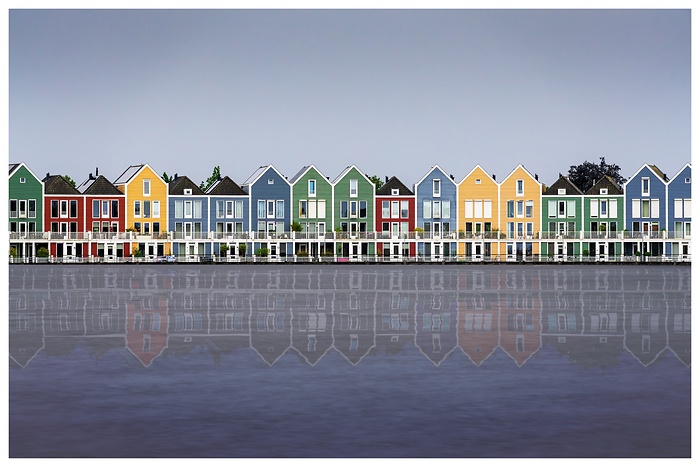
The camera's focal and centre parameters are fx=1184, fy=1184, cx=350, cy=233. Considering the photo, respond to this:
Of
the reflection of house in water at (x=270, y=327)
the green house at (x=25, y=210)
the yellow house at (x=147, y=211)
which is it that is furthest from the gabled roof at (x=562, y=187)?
the reflection of house in water at (x=270, y=327)

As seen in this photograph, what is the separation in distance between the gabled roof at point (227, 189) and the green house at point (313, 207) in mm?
5581

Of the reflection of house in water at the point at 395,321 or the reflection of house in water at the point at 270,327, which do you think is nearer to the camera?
the reflection of house in water at the point at 270,327

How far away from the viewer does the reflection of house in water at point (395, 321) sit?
24200mm

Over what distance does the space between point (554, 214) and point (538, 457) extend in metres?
109

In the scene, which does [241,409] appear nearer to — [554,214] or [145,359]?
[145,359]

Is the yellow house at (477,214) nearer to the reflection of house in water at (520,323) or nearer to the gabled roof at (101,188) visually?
the gabled roof at (101,188)

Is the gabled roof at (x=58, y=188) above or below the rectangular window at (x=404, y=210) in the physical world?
above

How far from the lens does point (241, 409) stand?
15.6 m

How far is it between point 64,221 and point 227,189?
16.2m

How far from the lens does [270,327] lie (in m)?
28.2

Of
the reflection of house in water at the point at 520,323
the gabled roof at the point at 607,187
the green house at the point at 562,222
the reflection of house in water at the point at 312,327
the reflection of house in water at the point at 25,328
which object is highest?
the gabled roof at the point at 607,187

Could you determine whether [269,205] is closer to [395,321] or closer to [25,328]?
[395,321]

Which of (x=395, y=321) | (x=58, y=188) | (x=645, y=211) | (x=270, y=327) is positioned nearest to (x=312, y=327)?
(x=270, y=327)

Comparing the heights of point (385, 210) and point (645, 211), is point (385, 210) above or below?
above
